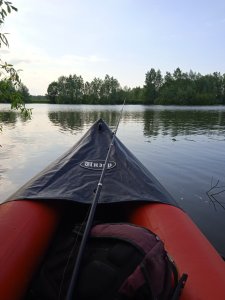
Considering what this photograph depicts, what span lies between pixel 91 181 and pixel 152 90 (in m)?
92.7

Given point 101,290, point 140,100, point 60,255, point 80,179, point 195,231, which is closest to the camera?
point 101,290

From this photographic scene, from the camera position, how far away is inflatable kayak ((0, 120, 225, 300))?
2303 mm

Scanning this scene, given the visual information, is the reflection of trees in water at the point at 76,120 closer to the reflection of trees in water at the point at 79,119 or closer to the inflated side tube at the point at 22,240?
the reflection of trees in water at the point at 79,119

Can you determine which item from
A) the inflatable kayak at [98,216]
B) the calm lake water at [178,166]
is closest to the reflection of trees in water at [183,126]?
the calm lake water at [178,166]

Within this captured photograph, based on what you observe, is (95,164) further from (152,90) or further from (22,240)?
(152,90)

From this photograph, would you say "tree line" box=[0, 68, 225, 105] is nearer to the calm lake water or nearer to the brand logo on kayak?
the calm lake water

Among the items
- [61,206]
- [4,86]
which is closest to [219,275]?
→ [61,206]

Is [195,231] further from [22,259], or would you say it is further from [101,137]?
[101,137]

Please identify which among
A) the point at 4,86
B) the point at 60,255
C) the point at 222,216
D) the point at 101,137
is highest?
the point at 4,86

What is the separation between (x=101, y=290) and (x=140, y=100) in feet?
319

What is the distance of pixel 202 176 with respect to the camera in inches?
334

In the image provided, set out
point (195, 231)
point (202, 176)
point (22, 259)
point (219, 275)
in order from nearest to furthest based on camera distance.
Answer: point (219, 275)
point (22, 259)
point (195, 231)
point (202, 176)

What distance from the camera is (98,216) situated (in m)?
3.89

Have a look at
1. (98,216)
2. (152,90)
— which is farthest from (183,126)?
(152,90)
